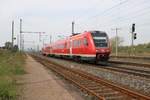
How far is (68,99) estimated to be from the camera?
33.8 ft

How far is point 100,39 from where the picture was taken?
27.3m

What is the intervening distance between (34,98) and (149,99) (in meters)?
3.89

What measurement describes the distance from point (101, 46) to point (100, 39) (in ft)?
2.28

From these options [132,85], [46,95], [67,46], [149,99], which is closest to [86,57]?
[67,46]

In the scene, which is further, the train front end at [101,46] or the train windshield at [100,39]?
the train windshield at [100,39]

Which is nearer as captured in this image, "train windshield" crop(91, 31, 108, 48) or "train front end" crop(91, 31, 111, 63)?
"train front end" crop(91, 31, 111, 63)

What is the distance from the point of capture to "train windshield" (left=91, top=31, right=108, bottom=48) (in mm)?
27003

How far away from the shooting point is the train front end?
1046 inches

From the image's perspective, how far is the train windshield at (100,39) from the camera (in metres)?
27.0

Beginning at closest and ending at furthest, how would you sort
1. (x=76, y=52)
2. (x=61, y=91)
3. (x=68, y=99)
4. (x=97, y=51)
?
1. (x=68, y=99)
2. (x=61, y=91)
3. (x=97, y=51)
4. (x=76, y=52)

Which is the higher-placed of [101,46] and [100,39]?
[100,39]

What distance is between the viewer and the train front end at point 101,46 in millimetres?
26578

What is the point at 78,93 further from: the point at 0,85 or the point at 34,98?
the point at 0,85

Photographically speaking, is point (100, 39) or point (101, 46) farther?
point (100, 39)
